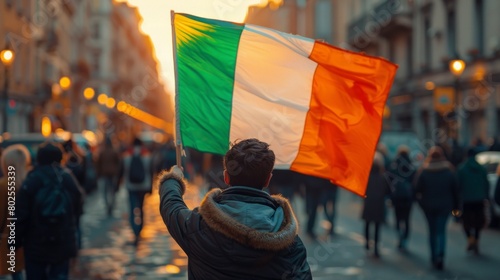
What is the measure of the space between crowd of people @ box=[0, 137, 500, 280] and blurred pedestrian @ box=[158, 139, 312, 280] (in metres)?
0.03

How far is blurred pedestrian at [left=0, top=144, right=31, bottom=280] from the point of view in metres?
6.78

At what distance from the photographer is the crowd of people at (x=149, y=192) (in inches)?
254

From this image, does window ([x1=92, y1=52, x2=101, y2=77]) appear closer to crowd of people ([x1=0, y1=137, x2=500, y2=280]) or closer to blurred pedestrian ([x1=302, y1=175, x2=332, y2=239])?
crowd of people ([x1=0, y1=137, x2=500, y2=280])

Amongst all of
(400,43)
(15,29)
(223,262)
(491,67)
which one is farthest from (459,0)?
(223,262)

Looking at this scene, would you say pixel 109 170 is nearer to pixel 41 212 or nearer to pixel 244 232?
pixel 41 212

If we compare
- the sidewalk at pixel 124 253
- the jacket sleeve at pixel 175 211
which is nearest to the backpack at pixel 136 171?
the sidewalk at pixel 124 253

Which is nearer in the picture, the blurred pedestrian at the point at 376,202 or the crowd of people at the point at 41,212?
the crowd of people at the point at 41,212

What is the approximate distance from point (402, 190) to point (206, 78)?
25.3 feet

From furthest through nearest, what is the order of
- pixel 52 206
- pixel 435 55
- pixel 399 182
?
pixel 435 55
pixel 399 182
pixel 52 206

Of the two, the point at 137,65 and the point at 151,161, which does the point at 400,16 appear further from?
the point at 137,65

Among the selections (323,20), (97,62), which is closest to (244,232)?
(323,20)

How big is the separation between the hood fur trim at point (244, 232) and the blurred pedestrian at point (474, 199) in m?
9.18

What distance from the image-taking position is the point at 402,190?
41.7 feet

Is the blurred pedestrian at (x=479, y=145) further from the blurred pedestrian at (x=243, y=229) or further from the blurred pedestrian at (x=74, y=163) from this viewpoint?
the blurred pedestrian at (x=243, y=229)
